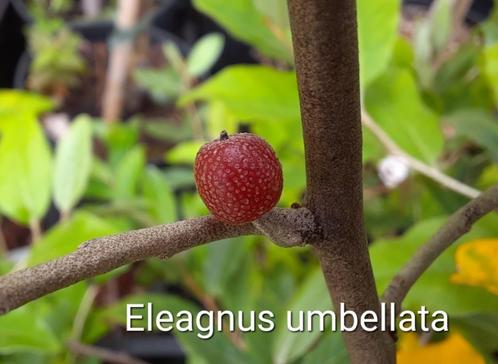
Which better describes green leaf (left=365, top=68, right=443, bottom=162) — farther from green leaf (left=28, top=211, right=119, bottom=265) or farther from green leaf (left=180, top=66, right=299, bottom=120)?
green leaf (left=28, top=211, right=119, bottom=265)

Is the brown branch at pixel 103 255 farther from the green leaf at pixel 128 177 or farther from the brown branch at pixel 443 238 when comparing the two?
the green leaf at pixel 128 177

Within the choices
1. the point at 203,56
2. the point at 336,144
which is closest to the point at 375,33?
the point at 336,144

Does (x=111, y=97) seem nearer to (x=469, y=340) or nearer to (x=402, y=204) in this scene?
(x=402, y=204)

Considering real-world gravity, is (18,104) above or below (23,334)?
above

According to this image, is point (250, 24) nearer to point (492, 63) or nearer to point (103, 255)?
point (492, 63)

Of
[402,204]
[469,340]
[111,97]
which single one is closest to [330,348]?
[469,340]

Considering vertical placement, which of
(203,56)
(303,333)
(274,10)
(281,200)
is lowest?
(303,333)
